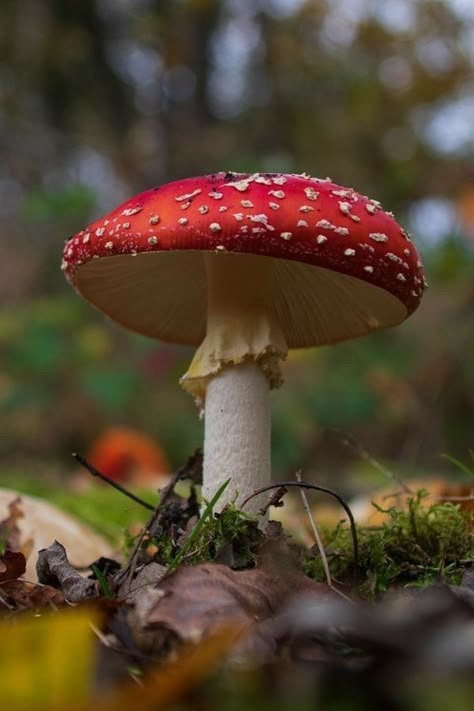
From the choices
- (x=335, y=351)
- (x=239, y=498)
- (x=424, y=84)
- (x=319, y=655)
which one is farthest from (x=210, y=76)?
(x=319, y=655)

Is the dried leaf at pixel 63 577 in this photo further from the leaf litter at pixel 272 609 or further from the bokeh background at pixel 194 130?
the bokeh background at pixel 194 130

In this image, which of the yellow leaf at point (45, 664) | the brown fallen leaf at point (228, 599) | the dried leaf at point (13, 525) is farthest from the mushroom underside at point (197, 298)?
the yellow leaf at point (45, 664)

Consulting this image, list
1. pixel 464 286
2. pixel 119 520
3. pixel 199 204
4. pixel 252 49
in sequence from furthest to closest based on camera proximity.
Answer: pixel 252 49 < pixel 464 286 < pixel 119 520 < pixel 199 204

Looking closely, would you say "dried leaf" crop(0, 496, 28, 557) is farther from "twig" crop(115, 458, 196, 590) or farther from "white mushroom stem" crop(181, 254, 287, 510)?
"white mushroom stem" crop(181, 254, 287, 510)

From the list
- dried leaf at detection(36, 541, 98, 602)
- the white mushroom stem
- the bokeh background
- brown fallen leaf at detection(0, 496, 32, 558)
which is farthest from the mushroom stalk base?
the bokeh background

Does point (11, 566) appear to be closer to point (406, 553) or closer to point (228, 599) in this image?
point (228, 599)

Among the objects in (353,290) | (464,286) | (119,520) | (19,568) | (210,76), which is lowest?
(119,520)

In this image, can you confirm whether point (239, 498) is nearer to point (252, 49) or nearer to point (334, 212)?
point (334, 212)

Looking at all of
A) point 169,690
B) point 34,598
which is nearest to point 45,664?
point 169,690
